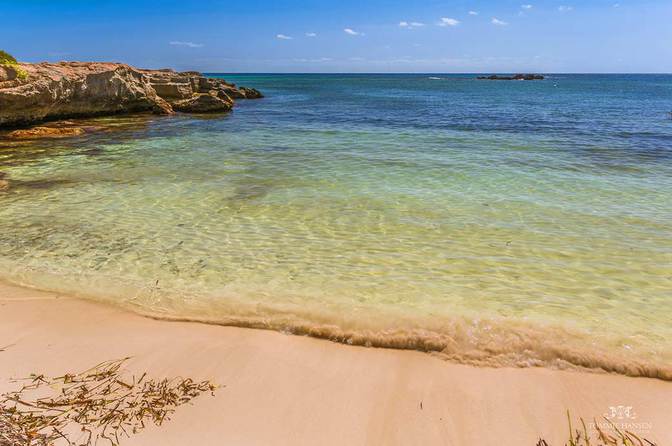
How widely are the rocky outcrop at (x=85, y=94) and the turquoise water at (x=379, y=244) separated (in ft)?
17.4

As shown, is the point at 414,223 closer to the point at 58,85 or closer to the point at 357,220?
the point at 357,220

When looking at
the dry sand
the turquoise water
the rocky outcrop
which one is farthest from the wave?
the rocky outcrop

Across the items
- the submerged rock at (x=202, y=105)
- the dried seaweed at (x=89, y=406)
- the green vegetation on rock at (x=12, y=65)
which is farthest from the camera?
the submerged rock at (x=202, y=105)

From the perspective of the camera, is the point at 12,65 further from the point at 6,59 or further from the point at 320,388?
the point at 320,388

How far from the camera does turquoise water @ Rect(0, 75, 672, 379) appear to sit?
4730mm

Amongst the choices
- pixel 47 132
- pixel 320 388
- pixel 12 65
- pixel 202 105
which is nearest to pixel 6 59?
pixel 12 65

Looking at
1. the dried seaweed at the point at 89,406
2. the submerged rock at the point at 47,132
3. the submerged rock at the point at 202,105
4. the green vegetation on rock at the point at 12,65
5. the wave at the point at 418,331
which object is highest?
the green vegetation on rock at the point at 12,65

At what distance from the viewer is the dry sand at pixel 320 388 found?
10.7 feet

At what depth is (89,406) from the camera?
344 cm

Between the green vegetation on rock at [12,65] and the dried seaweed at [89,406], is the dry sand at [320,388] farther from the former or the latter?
the green vegetation on rock at [12,65]

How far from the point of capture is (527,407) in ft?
11.5

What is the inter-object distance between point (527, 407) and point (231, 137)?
16953mm

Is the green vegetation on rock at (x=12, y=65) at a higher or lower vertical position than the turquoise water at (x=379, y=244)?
higher

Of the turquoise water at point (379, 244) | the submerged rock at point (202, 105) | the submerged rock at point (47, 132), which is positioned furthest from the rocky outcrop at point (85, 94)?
the turquoise water at point (379, 244)
